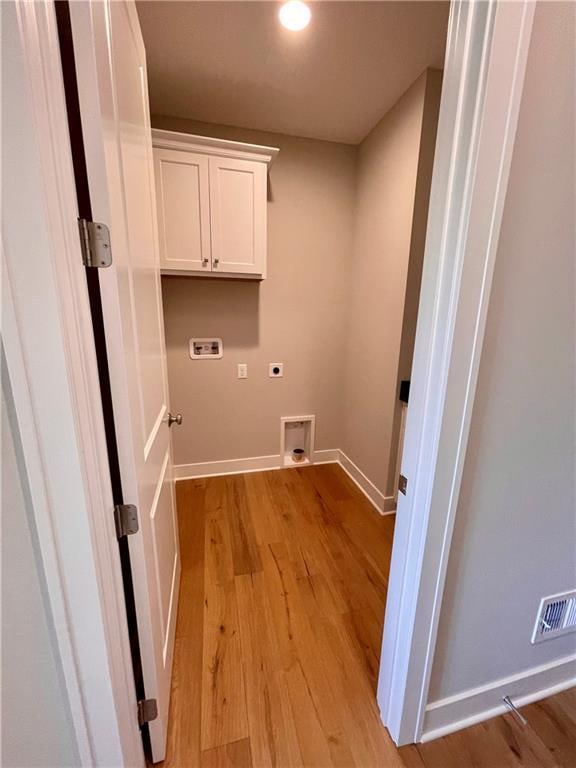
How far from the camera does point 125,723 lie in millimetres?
812

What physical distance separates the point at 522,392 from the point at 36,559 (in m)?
1.21

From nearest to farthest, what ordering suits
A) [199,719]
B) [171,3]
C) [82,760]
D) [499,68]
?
1. [499,68]
2. [82,760]
3. [199,719]
4. [171,3]

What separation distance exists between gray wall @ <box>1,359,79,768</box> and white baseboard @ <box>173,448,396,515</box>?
178 cm

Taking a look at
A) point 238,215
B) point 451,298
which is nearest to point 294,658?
point 451,298

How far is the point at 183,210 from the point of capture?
6.42ft

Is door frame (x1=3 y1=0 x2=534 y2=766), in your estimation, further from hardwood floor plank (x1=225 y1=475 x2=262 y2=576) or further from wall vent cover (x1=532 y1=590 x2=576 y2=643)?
hardwood floor plank (x1=225 y1=475 x2=262 y2=576)

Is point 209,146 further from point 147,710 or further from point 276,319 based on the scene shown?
point 147,710

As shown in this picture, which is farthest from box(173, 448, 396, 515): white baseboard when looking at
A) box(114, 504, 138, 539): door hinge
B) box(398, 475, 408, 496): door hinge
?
box(114, 504, 138, 539): door hinge

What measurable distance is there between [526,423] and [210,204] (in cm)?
203

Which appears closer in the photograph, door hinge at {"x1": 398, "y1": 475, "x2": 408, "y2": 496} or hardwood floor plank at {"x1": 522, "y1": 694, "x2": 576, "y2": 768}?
door hinge at {"x1": 398, "y1": 475, "x2": 408, "y2": 496}

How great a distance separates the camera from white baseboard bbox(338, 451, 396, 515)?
224 cm

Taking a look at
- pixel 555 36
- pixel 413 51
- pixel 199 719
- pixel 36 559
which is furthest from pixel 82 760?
pixel 413 51

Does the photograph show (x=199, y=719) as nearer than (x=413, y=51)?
Yes

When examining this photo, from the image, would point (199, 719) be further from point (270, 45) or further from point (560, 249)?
point (270, 45)
